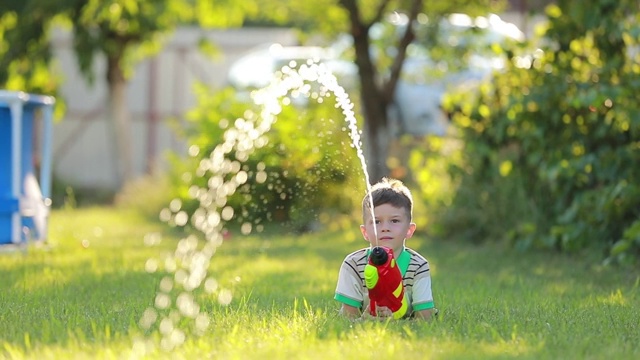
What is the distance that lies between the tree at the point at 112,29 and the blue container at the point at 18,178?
267cm

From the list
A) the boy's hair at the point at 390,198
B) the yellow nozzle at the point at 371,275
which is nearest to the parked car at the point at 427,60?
the boy's hair at the point at 390,198

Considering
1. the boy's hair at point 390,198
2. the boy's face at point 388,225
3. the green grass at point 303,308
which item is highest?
the boy's hair at point 390,198

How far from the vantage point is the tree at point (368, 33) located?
38.4 feet

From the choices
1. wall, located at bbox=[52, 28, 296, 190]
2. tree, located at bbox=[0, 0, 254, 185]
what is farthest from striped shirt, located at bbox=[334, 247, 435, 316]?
wall, located at bbox=[52, 28, 296, 190]

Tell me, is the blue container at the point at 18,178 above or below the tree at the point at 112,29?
below

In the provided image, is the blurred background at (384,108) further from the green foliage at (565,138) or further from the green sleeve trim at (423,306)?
the green sleeve trim at (423,306)

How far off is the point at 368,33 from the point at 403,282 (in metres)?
7.14

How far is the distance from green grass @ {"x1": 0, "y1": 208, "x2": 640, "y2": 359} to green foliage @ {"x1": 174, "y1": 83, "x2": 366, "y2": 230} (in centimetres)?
187

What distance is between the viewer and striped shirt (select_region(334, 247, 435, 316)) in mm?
5047

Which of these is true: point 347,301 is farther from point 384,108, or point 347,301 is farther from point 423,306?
point 384,108

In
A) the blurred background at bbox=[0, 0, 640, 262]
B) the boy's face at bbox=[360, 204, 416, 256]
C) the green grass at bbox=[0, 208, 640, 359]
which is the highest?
the blurred background at bbox=[0, 0, 640, 262]

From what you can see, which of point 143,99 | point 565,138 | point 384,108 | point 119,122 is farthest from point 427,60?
point 143,99

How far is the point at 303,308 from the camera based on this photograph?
218 inches

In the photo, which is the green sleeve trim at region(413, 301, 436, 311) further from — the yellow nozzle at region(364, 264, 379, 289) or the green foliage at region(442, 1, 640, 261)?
the green foliage at region(442, 1, 640, 261)
